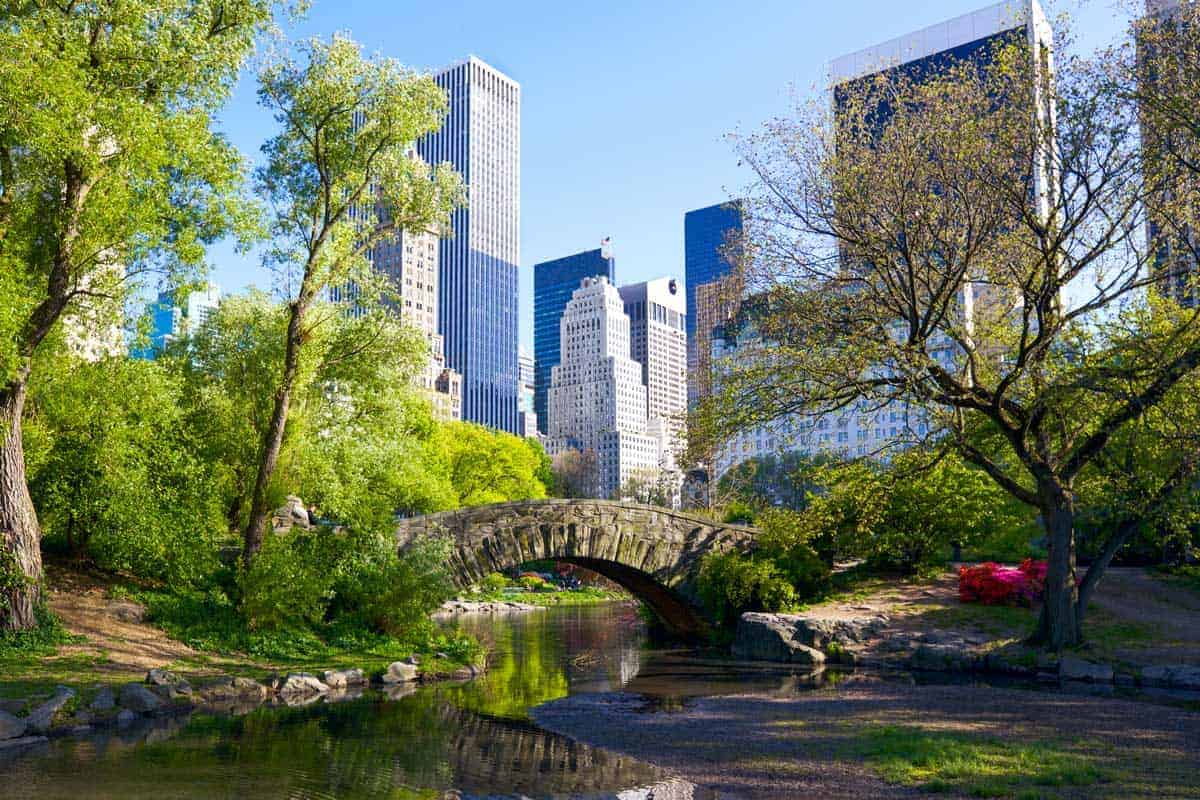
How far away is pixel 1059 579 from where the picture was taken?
22672 millimetres

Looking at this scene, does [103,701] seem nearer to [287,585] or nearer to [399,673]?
[287,585]

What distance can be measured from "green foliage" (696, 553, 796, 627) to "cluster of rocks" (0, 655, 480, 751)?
1017 centimetres

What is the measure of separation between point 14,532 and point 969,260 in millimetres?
20831

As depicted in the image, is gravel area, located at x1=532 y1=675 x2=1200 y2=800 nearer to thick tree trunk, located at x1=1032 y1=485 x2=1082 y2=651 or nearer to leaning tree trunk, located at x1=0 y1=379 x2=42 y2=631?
thick tree trunk, located at x1=1032 y1=485 x2=1082 y2=651

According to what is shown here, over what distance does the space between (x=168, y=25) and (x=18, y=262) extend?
19.3 ft

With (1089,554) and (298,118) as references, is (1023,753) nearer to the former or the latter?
(298,118)

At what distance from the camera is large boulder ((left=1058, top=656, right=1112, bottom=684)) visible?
21344 mm

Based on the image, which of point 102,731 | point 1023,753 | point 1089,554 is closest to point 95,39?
point 102,731

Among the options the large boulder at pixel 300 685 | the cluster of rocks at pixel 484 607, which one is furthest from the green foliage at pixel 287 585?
the cluster of rocks at pixel 484 607

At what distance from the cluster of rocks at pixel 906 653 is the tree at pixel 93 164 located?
60.3 feet

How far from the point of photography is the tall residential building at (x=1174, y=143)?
17.2 metres

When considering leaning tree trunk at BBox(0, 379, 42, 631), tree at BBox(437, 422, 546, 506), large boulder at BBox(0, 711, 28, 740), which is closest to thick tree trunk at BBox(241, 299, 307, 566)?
leaning tree trunk at BBox(0, 379, 42, 631)

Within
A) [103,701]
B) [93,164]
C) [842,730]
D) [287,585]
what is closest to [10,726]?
[103,701]

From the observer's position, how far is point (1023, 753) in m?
12.1
